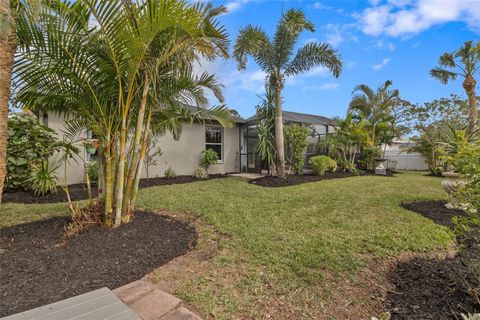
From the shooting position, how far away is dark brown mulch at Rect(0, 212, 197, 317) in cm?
204

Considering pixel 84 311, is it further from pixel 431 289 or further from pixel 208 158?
pixel 208 158

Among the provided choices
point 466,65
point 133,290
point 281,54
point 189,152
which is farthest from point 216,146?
point 466,65

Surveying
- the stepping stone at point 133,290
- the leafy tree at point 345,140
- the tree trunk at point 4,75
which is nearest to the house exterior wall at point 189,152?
the leafy tree at point 345,140

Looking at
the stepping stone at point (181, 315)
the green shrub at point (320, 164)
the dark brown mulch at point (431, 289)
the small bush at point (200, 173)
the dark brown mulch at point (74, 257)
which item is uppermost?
the green shrub at point (320, 164)

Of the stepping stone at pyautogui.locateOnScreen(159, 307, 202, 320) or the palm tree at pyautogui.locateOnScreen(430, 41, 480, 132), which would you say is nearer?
the stepping stone at pyautogui.locateOnScreen(159, 307, 202, 320)

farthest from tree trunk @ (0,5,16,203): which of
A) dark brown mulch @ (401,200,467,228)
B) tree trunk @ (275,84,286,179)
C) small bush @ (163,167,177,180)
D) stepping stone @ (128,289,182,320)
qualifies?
tree trunk @ (275,84,286,179)

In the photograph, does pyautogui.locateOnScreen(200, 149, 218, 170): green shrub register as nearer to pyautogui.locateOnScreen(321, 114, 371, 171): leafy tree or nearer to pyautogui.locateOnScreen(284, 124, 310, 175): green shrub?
pyautogui.locateOnScreen(284, 124, 310, 175): green shrub

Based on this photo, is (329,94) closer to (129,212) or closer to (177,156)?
(177,156)

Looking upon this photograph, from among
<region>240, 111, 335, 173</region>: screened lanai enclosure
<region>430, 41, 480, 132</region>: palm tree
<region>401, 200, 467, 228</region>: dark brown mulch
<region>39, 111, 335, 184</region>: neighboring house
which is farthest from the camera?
<region>240, 111, 335, 173</region>: screened lanai enclosure

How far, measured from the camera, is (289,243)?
3.16 metres

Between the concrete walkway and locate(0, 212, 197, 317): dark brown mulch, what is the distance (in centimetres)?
25

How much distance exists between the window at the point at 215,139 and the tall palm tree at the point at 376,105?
28.1 ft

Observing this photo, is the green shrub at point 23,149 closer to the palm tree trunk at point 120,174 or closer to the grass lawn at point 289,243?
the grass lawn at point 289,243

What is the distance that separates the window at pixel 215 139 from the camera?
11.1 metres
